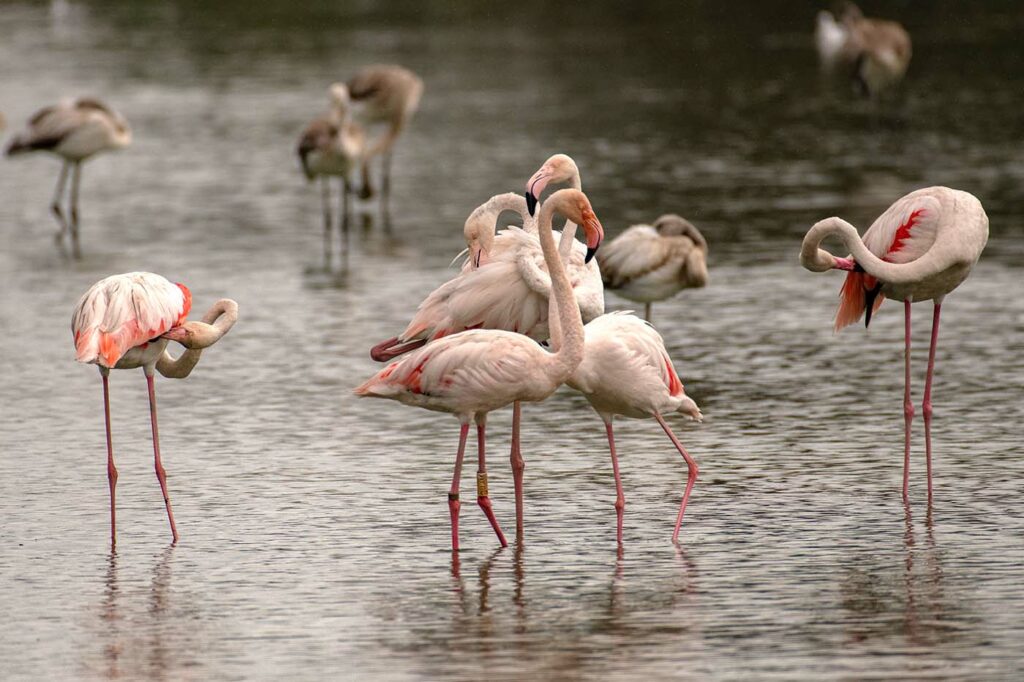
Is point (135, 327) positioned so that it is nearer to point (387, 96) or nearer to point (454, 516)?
point (454, 516)

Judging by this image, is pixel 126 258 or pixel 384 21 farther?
pixel 384 21

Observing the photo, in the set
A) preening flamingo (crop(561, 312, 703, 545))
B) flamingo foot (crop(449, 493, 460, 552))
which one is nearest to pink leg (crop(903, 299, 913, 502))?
preening flamingo (crop(561, 312, 703, 545))

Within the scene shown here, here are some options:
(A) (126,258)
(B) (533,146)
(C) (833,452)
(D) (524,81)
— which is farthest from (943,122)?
(C) (833,452)

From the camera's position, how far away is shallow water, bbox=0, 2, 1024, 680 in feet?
20.4

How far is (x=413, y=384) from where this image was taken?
714cm

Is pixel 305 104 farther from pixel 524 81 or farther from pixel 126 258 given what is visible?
pixel 126 258

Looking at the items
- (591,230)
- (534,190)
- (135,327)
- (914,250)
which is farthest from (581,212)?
(135,327)

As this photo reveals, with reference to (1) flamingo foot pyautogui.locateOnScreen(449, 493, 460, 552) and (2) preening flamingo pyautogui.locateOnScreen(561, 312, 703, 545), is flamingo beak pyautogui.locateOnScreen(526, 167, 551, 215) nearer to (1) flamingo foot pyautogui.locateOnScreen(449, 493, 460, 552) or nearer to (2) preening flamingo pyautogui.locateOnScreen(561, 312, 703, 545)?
(2) preening flamingo pyautogui.locateOnScreen(561, 312, 703, 545)

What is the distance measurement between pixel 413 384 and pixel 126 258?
327 inches

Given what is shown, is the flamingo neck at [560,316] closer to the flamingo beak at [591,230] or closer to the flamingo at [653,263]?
the flamingo beak at [591,230]

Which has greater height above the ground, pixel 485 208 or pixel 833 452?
pixel 485 208

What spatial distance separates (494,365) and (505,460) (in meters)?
1.94

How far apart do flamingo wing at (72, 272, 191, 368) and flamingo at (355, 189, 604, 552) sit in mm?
960

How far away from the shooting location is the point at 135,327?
752cm
